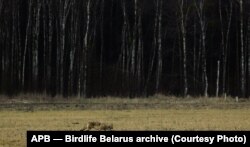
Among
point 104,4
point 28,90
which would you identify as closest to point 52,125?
point 28,90

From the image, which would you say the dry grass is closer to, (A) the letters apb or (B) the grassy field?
(B) the grassy field

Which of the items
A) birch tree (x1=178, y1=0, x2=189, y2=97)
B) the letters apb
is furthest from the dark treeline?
the letters apb

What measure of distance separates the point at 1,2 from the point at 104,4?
41.9ft

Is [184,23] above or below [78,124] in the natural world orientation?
above

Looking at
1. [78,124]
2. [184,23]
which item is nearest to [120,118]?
[78,124]

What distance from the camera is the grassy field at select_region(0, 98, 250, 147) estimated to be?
21.0m

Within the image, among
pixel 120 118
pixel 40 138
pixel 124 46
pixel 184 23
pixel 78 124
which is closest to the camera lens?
pixel 40 138

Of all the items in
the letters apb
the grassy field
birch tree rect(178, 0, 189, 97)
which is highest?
birch tree rect(178, 0, 189, 97)

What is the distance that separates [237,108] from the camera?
3469 centimetres

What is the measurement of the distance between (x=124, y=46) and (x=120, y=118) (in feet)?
93.6

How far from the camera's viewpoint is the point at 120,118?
85.9 feet

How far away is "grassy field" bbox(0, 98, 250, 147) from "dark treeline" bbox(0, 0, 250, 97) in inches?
451

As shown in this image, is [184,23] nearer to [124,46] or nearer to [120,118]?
[124,46]

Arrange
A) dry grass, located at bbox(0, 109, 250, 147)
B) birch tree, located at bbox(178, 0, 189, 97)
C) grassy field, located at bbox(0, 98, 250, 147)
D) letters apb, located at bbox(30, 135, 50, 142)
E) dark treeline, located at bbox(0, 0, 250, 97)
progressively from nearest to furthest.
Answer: letters apb, located at bbox(30, 135, 50, 142) → dry grass, located at bbox(0, 109, 250, 147) → grassy field, located at bbox(0, 98, 250, 147) → birch tree, located at bbox(178, 0, 189, 97) → dark treeline, located at bbox(0, 0, 250, 97)
